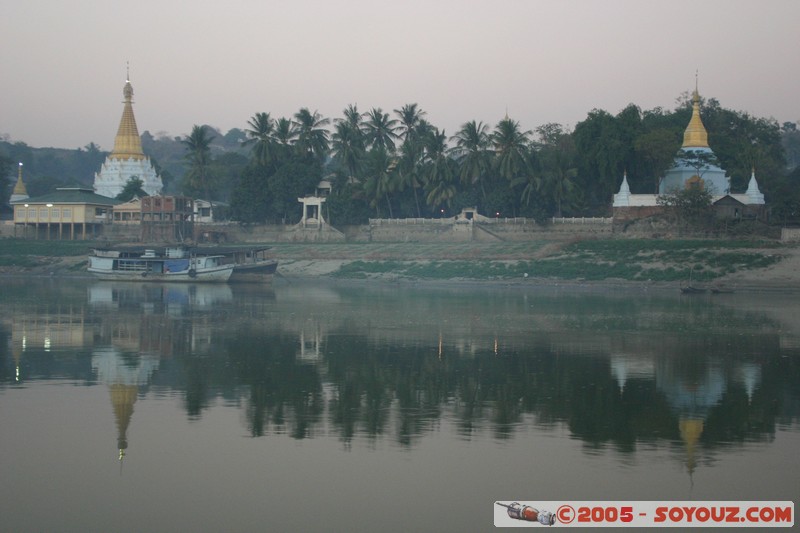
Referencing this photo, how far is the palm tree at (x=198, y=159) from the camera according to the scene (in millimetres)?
115250

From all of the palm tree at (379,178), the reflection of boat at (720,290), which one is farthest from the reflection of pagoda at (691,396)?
the palm tree at (379,178)

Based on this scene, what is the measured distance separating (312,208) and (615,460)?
8788cm

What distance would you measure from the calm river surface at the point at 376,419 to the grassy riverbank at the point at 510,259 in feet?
100

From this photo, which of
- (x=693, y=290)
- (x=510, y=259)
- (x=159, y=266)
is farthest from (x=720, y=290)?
(x=159, y=266)

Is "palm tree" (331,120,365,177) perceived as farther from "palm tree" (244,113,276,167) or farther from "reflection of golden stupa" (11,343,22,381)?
"reflection of golden stupa" (11,343,22,381)

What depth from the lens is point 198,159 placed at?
11669cm

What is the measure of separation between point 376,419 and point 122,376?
10.5m

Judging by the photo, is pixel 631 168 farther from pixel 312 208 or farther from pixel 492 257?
pixel 312 208

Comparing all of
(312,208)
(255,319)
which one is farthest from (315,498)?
(312,208)

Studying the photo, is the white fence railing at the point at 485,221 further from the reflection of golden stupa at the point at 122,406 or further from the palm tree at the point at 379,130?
the reflection of golden stupa at the point at 122,406

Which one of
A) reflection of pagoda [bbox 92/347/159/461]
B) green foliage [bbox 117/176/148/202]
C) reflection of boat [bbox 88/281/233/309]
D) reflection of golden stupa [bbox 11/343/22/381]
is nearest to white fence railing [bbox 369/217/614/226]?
reflection of boat [bbox 88/281/233/309]

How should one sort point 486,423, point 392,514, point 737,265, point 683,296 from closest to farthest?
1. point 392,514
2. point 486,423
3. point 683,296
4. point 737,265

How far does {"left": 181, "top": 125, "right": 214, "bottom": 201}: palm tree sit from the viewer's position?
378ft

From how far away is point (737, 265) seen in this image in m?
77.4
